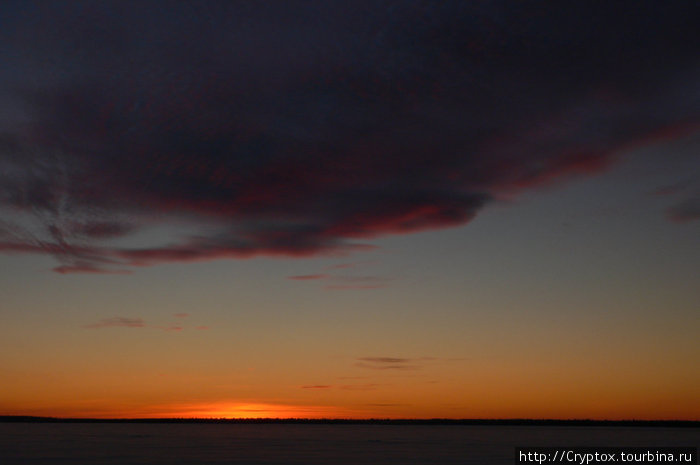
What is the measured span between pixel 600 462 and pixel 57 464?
197 ft

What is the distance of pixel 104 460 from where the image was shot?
76.7 metres

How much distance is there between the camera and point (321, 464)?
7494 centimetres

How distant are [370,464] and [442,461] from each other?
27.6 ft

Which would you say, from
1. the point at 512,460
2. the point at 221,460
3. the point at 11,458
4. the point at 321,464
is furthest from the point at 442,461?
the point at 11,458

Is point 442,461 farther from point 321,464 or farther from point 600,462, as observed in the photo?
point 600,462

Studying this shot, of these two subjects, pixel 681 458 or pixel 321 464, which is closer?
pixel 321 464

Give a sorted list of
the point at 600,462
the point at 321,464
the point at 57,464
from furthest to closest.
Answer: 1. the point at 600,462
2. the point at 321,464
3. the point at 57,464

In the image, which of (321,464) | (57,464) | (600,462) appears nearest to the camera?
(57,464)

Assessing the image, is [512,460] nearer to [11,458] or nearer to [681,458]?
[681,458]

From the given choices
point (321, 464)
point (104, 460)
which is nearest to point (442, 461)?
point (321, 464)

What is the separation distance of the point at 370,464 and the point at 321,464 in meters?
5.52

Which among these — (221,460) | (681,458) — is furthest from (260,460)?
(681,458)

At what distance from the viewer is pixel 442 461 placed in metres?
75.9

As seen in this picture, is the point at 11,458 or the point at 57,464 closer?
the point at 57,464
